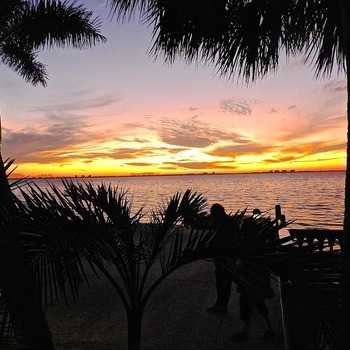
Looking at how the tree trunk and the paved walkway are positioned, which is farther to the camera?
the paved walkway

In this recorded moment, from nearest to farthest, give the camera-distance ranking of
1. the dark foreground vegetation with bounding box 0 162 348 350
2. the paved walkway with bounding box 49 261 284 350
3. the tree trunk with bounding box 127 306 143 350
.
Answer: the dark foreground vegetation with bounding box 0 162 348 350 < the tree trunk with bounding box 127 306 143 350 < the paved walkway with bounding box 49 261 284 350

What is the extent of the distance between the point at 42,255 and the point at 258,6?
168 inches

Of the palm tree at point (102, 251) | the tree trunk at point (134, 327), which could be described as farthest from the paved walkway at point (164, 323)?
the palm tree at point (102, 251)

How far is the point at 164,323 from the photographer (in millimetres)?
4754

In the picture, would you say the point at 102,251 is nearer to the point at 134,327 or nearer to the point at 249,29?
the point at 134,327

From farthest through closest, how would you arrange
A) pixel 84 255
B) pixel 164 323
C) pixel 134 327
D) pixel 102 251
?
pixel 164 323 → pixel 134 327 → pixel 102 251 → pixel 84 255

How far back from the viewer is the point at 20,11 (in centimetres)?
885

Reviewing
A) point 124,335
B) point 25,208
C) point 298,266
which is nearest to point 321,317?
point 298,266

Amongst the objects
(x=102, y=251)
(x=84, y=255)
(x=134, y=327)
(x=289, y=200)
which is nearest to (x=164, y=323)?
(x=134, y=327)

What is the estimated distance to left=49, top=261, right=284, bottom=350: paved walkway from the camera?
4.17 metres

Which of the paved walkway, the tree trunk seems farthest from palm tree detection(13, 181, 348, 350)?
the paved walkway

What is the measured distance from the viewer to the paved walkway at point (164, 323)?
13.7 ft

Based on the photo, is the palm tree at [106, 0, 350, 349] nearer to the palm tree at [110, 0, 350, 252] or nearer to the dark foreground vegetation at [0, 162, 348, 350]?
the palm tree at [110, 0, 350, 252]

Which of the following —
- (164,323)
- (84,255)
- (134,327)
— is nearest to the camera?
(84,255)
